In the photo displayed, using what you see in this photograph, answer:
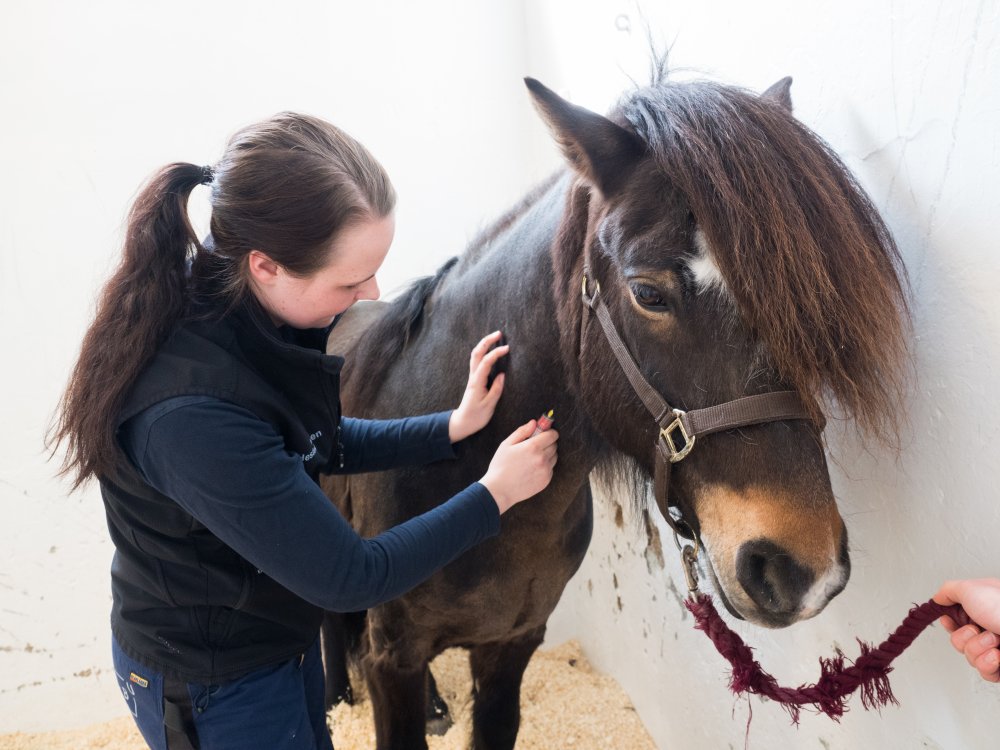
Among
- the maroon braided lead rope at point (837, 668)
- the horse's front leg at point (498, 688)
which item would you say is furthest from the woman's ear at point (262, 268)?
the horse's front leg at point (498, 688)

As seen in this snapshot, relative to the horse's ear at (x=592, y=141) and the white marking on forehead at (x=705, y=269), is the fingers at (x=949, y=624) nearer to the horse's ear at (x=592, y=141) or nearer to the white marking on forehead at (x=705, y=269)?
the white marking on forehead at (x=705, y=269)

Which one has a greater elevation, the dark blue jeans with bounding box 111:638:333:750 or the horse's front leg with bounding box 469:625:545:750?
the dark blue jeans with bounding box 111:638:333:750

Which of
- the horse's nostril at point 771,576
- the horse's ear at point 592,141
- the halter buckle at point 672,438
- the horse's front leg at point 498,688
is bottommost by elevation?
the horse's front leg at point 498,688

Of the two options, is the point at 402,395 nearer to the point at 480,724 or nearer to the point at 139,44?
the point at 480,724

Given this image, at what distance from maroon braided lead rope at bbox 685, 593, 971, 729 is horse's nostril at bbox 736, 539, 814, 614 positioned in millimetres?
164

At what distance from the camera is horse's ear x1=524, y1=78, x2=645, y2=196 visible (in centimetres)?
82

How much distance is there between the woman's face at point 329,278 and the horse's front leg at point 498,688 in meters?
0.88

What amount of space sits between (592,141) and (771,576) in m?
0.52

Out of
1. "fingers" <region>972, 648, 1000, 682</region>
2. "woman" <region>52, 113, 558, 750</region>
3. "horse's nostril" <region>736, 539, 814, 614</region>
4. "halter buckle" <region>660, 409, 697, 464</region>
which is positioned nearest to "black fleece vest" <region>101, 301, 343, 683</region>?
"woman" <region>52, 113, 558, 750</region>

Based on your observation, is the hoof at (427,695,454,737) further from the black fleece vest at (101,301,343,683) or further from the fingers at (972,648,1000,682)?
the fingers at (972,648,1000,682)

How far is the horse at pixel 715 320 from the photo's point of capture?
71 centimetres

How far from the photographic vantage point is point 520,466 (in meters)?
1.00

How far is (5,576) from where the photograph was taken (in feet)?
6.84

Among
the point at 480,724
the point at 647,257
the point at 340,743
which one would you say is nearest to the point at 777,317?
the point at 647,257
